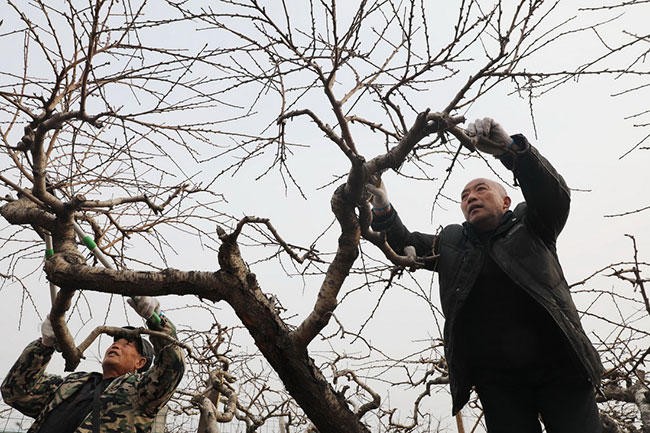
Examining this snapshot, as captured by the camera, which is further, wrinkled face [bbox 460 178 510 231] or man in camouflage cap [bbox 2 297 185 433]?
man in camouflage cap [bbox 2 297 185 433]

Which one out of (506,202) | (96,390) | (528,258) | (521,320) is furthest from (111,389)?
(506,202)

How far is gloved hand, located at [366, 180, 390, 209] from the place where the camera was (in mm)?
2771

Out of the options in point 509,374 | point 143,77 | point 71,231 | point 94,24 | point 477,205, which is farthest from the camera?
point 71,231

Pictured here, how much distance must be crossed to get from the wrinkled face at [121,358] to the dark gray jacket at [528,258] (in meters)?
2.32

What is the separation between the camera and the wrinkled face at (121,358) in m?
3.43

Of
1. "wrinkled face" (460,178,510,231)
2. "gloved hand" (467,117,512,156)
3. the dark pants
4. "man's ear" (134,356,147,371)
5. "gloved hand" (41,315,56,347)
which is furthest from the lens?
"man's ear" (134,356,147,371)

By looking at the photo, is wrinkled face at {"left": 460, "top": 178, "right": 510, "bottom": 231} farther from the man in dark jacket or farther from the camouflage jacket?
the camouflage jacket

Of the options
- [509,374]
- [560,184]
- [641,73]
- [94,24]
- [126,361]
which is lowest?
[509,374]

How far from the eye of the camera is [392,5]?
2434 mm

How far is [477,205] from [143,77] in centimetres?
217

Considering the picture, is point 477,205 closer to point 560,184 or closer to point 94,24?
point 560,184

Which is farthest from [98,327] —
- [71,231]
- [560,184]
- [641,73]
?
[641,73]

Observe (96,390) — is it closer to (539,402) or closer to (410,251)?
(410,251)

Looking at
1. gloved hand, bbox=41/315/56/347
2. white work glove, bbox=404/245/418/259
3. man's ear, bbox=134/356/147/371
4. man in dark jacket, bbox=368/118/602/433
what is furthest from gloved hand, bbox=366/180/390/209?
gloved hand, bbox=41/315/56/347
